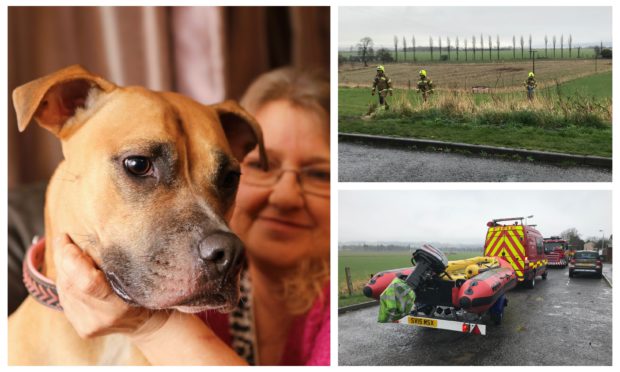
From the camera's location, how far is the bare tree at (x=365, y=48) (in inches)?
93.0

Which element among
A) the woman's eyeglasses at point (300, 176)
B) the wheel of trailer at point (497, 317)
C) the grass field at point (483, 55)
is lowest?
the wheel of trailer at point (497, 317)

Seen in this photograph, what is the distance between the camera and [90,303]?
1955 millimetres

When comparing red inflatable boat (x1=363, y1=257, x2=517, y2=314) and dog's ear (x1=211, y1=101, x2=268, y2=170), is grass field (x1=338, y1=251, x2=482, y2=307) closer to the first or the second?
red inflatable boat (x1=363, y1=257, x2=517, y2=314)

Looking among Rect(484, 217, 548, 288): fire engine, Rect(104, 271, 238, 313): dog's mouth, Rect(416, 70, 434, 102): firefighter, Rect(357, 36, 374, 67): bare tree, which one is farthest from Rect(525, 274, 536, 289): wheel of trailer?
Rect(104, 271, 238, 313): dog's mouth

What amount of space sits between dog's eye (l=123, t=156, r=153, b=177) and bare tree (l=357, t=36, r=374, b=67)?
928 mm

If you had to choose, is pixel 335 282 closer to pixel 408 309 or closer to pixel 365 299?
pixel 365 299

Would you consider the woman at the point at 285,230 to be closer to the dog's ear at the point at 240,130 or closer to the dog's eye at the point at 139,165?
A: the dog's ear at the point at 240,130

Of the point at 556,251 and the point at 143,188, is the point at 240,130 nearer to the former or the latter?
the point at 143,188

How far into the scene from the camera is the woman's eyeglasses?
2334 mm

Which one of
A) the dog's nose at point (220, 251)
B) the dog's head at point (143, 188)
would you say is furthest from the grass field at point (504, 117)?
the dog's nose at point (220, 251)

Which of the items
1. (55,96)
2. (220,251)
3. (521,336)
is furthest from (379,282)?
(55,96)

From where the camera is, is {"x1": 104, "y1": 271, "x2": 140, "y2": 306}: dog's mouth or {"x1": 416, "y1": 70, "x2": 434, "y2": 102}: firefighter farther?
{"x1": 416, "y1": 70, "x2": 434, "y2": 102}: firefighter

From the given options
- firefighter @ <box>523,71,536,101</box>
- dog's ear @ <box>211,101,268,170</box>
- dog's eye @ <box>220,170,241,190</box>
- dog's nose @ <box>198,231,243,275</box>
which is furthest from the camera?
firefighter @ <box>523,71,536,101</box>

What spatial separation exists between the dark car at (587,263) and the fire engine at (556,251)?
0.03 meters
